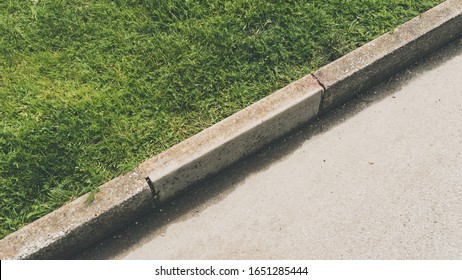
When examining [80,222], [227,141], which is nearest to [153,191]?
[80,222]

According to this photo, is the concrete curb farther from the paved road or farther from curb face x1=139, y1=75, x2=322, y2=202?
the paved road

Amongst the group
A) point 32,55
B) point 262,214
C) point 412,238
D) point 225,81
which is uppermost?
point 32,55

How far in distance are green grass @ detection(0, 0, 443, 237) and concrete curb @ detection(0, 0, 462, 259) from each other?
0.11 meters

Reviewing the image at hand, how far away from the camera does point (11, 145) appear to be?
9.38 feet

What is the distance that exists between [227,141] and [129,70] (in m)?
0.98

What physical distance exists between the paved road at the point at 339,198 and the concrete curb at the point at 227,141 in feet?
0.40

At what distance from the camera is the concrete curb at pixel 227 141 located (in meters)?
2.54

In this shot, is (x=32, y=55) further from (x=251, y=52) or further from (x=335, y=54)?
(x=335, y=54)

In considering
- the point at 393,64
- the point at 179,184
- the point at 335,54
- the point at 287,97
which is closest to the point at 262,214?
the point at 179,184

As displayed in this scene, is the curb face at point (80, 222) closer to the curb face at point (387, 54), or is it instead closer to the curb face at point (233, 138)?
the curb face at point (233, 138)

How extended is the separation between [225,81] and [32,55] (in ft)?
4.92

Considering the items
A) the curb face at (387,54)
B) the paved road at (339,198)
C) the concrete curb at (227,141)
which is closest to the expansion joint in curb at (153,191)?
the concrete curb at (227,141)

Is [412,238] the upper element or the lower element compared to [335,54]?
lower

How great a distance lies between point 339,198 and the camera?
9.24 feet
